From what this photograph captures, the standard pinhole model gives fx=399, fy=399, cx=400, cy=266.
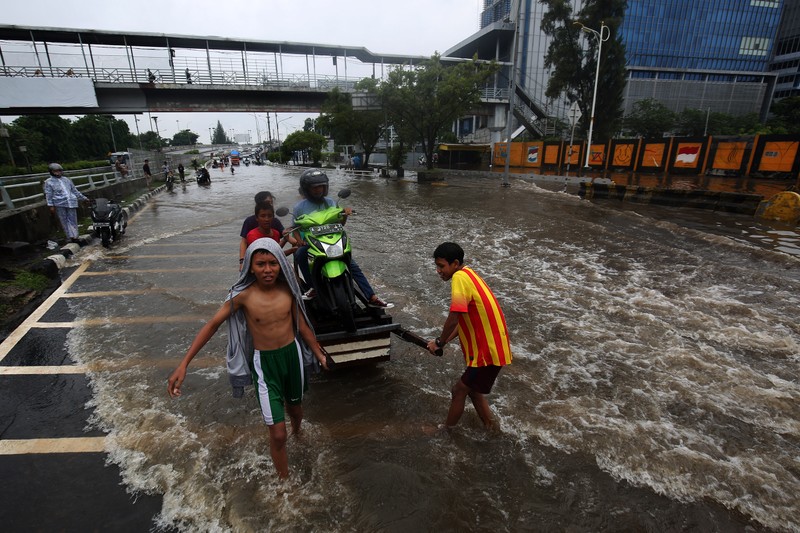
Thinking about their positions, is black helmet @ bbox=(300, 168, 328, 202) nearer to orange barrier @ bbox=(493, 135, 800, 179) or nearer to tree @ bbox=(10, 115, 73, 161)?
orange barrier @ bbox=(493, 135, 800, 179)

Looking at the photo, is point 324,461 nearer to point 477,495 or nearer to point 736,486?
point 477,495

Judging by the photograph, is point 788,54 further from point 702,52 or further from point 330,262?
point 330,262

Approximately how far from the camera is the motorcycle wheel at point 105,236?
386 inches

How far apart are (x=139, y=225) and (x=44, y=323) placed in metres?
8.46

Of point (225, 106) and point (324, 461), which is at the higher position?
point (225, 106)

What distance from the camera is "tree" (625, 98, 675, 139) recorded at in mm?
49938

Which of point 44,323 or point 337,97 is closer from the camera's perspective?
point 44,323

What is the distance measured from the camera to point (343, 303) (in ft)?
12.3

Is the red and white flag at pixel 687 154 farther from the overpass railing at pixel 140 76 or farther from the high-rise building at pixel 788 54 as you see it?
the high-rise building at pixel 788 54

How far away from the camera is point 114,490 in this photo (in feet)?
9.32

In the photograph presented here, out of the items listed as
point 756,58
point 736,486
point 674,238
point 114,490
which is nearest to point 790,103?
point 756,58

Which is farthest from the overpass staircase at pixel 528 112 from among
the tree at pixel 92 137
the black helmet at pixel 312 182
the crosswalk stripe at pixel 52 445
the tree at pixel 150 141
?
the tree at pixel 150 141

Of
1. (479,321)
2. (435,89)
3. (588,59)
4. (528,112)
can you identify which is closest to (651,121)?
(528,112)

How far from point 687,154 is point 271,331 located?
981 inches
